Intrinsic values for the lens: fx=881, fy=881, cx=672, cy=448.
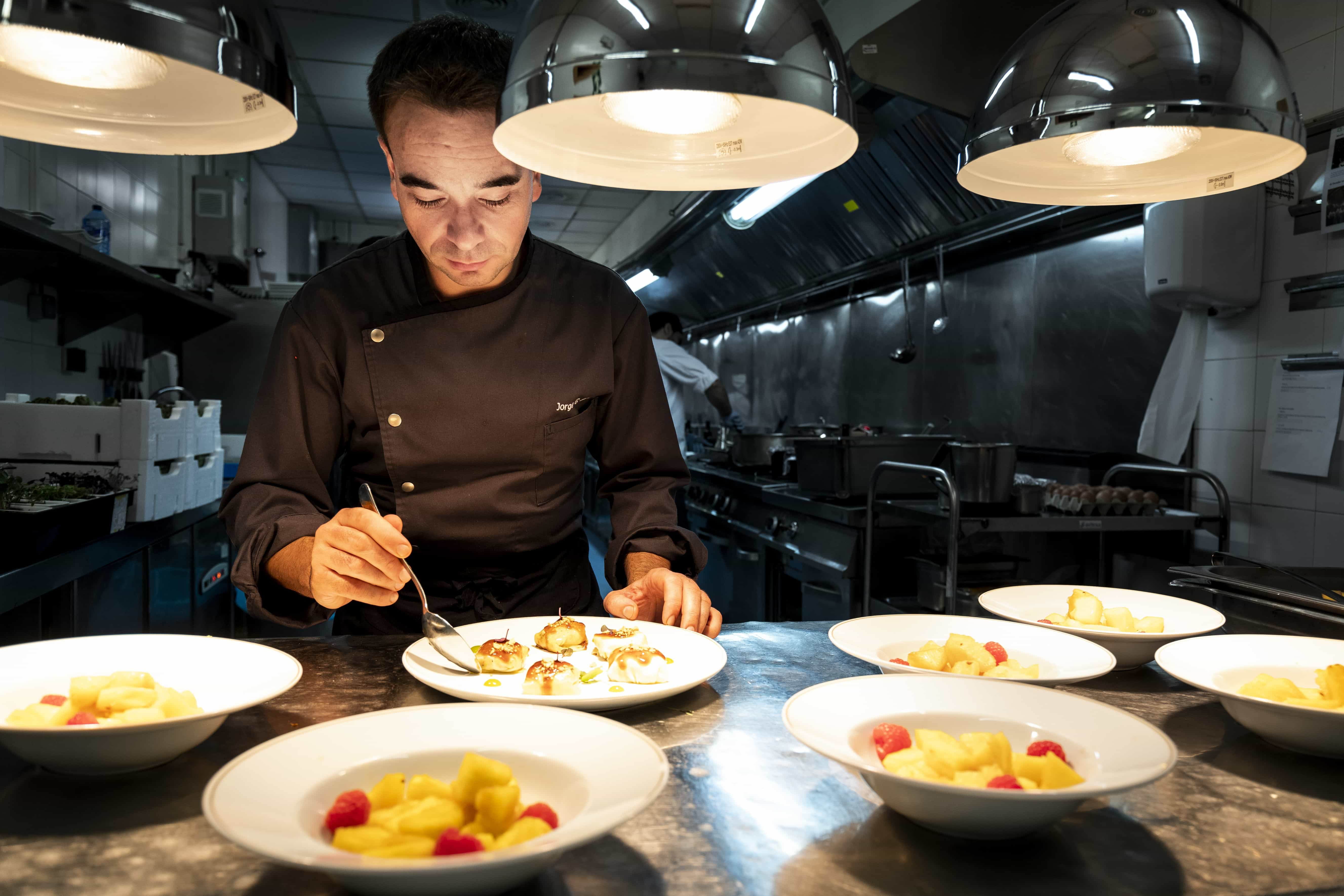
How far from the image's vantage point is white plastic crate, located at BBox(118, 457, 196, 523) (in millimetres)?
2959

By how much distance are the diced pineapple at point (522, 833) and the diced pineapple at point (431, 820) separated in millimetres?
37

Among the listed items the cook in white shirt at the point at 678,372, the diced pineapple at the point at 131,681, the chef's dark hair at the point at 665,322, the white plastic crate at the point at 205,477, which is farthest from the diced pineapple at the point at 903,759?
the chef's dark hair at the point at 665,322

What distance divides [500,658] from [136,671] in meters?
0.41

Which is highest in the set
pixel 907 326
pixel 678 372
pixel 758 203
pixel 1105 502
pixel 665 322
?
pixel 758 203

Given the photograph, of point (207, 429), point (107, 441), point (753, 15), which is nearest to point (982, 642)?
point (753, 15)

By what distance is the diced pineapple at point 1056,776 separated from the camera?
27.6 inches

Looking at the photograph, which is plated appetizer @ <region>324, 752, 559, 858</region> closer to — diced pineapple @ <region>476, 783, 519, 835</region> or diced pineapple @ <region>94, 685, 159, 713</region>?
Answer: diced pineapple @ <region>476, 783, 519, 835</region>

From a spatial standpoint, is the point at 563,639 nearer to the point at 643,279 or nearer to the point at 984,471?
the point at 984,471

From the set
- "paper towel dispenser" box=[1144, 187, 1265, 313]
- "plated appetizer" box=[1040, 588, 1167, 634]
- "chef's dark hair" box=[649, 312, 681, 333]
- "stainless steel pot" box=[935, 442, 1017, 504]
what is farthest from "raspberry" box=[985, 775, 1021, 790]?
"chef's dark hair" box=[649, 312, 681, 333]

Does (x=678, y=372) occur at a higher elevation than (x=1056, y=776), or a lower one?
higher

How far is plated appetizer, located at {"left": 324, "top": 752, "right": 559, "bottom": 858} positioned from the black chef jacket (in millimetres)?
Answer: 918

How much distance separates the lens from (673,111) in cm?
103

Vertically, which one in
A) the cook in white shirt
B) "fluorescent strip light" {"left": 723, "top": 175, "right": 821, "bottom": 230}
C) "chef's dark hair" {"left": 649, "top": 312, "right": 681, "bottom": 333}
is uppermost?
"fluorescent strip light" {"left": 723, "top": 175, "right": 821, "bottom": 230}

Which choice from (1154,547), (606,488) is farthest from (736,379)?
(606,488)
